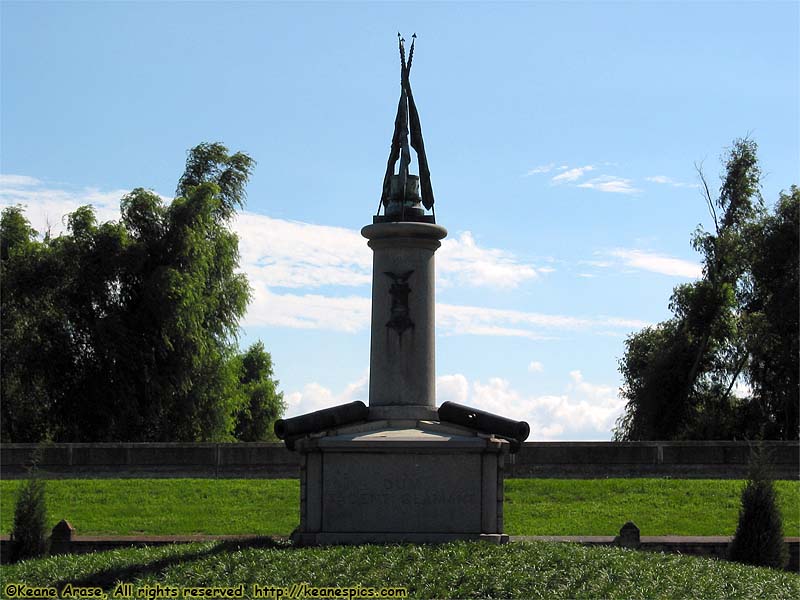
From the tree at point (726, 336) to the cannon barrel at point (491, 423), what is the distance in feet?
69.9

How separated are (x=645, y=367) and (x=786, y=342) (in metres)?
6.19

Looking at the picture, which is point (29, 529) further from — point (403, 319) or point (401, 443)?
point (403, 319)

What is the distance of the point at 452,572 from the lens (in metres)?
12.0

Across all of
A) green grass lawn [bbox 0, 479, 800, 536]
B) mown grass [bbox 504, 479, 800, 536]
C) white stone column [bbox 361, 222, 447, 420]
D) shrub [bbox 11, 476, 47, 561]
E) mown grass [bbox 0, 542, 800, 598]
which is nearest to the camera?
mown grass [bbox 0, 542, 800, 598]

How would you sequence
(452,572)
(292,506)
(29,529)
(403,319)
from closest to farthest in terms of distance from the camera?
(452,572) < (403,319) < (29,529) < (292,506)

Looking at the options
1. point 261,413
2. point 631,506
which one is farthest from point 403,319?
point 261,413

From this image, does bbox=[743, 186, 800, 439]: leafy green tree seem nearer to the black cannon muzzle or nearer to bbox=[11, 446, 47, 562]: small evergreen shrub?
the black cannon muzzle

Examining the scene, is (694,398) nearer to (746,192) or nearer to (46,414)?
(746,192)

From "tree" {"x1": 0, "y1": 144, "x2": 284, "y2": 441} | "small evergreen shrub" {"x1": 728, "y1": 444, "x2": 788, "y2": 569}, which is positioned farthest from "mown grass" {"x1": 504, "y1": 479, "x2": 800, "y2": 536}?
"tree" {"x1": 0, "y1": 144, "x2": 284, "y2": 441}

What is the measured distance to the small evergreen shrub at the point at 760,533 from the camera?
15719 millimetres

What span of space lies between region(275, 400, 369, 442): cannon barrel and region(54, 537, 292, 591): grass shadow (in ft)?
4.35

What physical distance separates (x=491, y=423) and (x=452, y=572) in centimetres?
289

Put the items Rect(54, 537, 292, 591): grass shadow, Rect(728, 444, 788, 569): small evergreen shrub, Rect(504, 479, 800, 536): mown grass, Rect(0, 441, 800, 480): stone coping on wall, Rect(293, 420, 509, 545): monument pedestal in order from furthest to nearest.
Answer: Rect(0, 441, 800, 480): stone coping on wall → Rect(504, 479, 800, 536): mown grass → Rect(728, 444, 788, 569): small evergreen shrub → Rect(293, 420, 509, 545): monument pedestal → Rect(54, 537, 292, 591): grass shadow

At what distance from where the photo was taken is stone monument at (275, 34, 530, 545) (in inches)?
554
